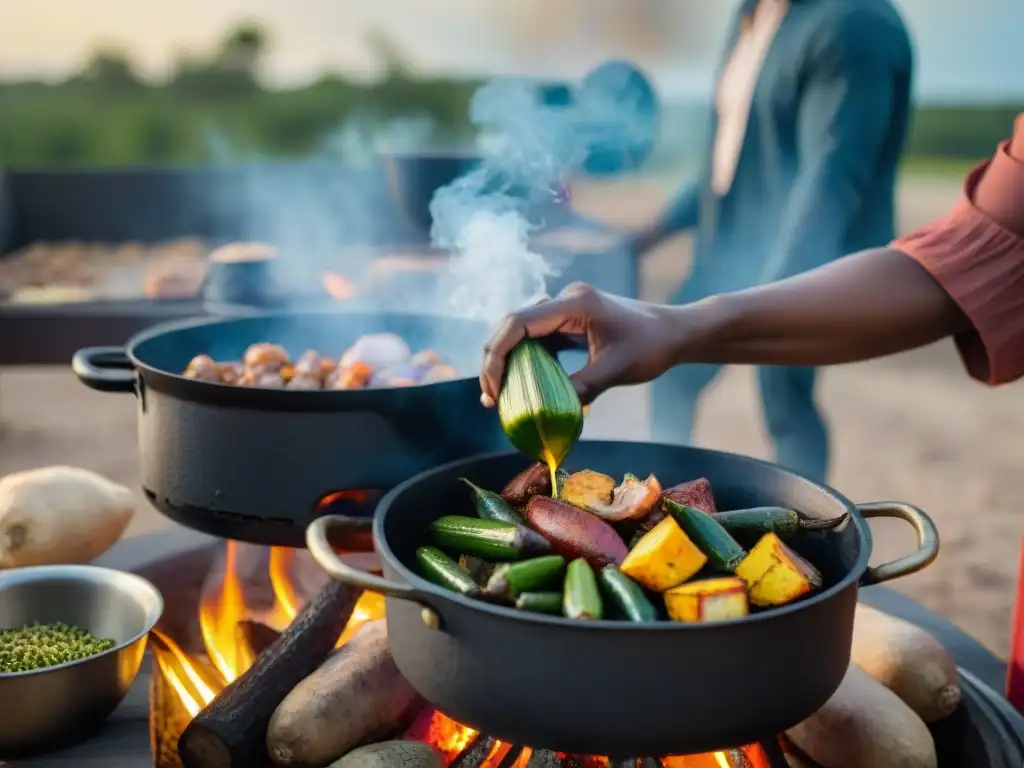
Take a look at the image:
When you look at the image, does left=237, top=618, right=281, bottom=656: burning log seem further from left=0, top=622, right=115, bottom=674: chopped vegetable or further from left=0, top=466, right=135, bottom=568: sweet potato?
left=0, top=466, right=135, bottom=568: sweet potato

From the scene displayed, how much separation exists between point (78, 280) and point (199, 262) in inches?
27.4

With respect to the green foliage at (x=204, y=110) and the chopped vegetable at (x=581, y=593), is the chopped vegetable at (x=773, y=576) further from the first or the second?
the green foliage at (x=204, y=110)

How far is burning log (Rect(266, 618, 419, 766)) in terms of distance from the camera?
184 cm

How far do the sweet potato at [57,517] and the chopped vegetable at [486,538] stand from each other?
116 cm

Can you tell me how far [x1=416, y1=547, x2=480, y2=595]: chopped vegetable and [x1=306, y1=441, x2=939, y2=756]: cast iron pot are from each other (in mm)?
82

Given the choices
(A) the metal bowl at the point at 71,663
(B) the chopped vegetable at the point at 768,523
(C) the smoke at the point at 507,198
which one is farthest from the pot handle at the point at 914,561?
(A) the metal bowl at the point at 71,663

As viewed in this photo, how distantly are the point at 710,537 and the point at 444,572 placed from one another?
44 cm

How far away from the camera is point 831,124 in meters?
3.64

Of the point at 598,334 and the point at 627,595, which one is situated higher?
the point at 598,334

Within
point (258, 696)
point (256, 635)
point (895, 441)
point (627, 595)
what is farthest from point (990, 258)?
point (895, 441)

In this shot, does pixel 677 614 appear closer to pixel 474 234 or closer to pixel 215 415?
pixel 215 415

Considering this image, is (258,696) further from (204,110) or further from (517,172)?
(204,110)

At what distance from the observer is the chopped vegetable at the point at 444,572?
1.51 meters

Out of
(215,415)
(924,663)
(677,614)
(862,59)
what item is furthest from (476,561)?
(862,59)
